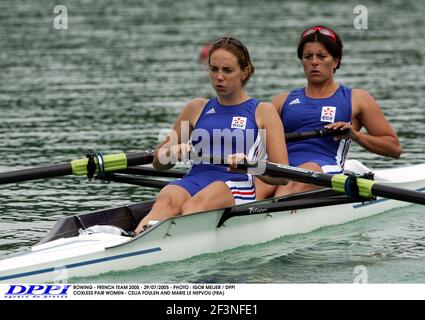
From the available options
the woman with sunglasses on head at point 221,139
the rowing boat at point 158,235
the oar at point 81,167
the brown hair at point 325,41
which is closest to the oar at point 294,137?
the oar at point 81,167

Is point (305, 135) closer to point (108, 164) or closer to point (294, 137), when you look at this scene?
point (294, 137)

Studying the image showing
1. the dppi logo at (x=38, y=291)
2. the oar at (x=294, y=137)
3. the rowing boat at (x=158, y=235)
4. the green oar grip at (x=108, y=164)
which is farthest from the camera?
the oar at (x=294, y=137)

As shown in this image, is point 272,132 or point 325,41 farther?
point 325,41

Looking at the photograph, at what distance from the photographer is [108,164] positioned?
11.9 m

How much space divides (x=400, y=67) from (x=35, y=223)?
46.4ft

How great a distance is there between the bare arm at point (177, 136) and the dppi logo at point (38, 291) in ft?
7.16

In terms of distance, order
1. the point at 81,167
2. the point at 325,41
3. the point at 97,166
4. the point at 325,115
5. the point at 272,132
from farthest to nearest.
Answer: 1. the point at 325,115
2. the point at 325,41
3. the point at 97,166
4. the point at 81,167
5. the point at 272,132

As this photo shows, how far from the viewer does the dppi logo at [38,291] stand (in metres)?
9.31

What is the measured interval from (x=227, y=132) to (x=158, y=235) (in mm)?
1324

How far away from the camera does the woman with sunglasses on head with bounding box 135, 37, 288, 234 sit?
11.1 m

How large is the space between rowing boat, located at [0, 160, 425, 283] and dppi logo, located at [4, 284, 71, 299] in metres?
0.27

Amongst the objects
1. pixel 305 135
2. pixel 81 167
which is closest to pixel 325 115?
pixel 305 135

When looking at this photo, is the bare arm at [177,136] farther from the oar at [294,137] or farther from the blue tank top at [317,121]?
the blue tank top at [317,121]
